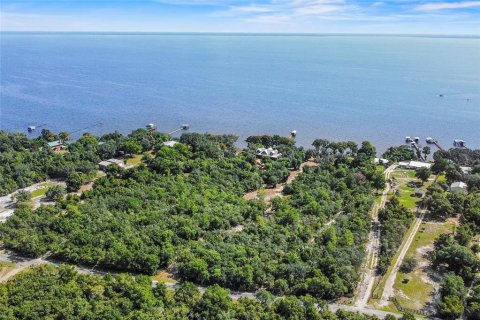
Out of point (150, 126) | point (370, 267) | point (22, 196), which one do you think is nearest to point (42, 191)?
point (22, 196)

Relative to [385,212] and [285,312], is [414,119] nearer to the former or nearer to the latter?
[385,212]

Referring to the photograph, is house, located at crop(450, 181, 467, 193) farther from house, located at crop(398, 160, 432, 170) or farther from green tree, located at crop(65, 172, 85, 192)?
green tree, located at crop(65, 172, 85, 192)

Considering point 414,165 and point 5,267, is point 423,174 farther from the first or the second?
point 5,267

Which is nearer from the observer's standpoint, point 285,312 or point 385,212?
point 285,312

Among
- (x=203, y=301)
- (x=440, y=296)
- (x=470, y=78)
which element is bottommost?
(x=440, y=296)

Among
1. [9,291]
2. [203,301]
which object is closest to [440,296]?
[203,301]

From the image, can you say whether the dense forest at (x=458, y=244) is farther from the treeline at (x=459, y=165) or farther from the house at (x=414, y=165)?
the house at (x=414, y=165)

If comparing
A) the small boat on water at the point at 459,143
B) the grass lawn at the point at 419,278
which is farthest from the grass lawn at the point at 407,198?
the small boat on water at the point at 459,143
